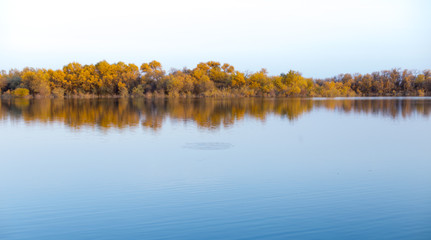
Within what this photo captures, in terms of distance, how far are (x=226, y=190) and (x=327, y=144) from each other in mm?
8027

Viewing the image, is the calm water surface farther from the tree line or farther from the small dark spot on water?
the tree line

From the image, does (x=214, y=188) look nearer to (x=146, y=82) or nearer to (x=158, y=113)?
(x=158, y=113)

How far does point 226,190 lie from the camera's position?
833 centimetres

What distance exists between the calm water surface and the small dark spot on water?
41 millimetres

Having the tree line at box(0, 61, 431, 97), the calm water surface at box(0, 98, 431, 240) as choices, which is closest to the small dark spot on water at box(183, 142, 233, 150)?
the calm water surface at box(0, 98, 431, 240)

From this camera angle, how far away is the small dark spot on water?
1381 cm

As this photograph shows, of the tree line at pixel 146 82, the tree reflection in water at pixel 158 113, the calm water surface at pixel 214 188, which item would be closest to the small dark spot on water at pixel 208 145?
the calm water surface at pixel 214 188

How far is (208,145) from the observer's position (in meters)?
14.4

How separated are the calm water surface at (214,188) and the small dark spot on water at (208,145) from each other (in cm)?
4

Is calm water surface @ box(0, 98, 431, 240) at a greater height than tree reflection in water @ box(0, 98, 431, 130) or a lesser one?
lesser

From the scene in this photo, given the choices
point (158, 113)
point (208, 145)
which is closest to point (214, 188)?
point (208, 145)

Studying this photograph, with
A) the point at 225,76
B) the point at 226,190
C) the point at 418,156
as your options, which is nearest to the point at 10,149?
the point at 226,190

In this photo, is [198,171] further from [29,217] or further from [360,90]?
[360,90]

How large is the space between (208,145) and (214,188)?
596 cm
